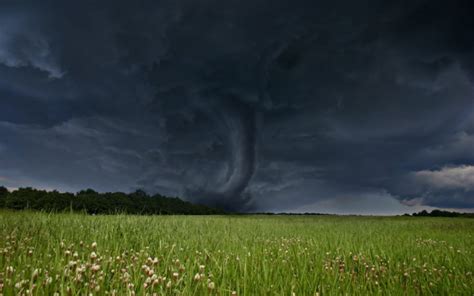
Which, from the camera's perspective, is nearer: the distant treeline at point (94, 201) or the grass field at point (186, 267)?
the grass field at point (186, 267)

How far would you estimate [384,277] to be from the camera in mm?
6820

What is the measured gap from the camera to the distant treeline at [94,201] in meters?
46.2

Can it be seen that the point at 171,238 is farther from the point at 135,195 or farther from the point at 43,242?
the point at 135,195

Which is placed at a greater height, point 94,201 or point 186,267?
point 94,201

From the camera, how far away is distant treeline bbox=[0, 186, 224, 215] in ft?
152

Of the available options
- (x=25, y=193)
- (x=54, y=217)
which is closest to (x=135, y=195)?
(x=25, y=193)

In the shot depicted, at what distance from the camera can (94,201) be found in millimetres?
53750

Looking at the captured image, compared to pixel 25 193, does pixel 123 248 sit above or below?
below

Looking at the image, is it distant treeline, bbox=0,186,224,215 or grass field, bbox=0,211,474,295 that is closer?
grass field, bbox=0,211,474,295

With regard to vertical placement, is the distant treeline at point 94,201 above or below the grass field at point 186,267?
above

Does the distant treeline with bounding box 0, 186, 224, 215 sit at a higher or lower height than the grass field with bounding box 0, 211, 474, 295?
higher

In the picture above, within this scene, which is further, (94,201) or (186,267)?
(94,201)

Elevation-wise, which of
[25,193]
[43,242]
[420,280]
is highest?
[25,193]

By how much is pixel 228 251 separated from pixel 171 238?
2.24m
